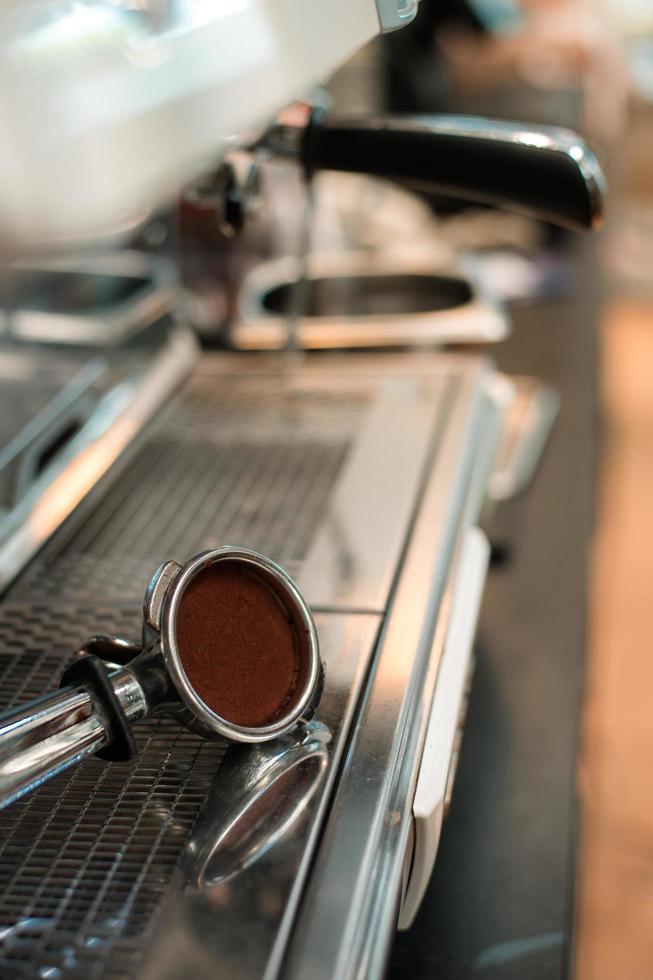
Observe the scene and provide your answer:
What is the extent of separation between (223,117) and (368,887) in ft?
1.20

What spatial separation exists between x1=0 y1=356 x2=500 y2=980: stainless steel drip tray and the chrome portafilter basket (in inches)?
1.2

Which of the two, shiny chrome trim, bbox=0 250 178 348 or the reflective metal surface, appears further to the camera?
shiny chrome trim, bbox=0 250 178 348

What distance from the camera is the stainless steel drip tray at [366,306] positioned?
4.33ft

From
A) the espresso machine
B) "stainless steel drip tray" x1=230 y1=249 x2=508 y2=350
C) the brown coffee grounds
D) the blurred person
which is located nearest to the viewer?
the espresso machine

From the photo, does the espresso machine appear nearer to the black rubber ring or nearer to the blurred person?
the black rubber ring

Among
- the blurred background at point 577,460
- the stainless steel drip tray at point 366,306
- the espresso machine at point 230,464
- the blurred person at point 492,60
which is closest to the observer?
the espresso machine at point 230,464

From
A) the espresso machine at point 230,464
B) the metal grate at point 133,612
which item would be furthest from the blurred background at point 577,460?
the metal grate at point 133,612

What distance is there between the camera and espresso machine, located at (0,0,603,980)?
0.45m

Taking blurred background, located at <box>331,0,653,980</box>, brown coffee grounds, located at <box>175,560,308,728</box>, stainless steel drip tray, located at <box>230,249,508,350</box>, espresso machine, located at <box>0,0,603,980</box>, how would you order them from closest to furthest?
espresso machine, located at <box>0,0,603,980</box> → brown coffee grounds, located at <box>175,560,308,728</box> → blurred background, located at <box>331,0,653,980</box> → stainless steel drip tray, located at <box>230,249,508,350</box>

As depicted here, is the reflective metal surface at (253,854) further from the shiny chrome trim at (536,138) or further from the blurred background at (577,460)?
the shiny chrome trim at (536,138)

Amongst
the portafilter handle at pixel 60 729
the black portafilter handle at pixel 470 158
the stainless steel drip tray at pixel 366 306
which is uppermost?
the black portafilter handle at pixel 470 158

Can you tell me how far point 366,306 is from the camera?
151 cm

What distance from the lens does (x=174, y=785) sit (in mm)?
568

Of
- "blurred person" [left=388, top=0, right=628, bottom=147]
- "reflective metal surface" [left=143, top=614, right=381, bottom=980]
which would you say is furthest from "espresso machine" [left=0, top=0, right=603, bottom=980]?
"blurred person" [left=388, top=0, right=628, bottom=147]
